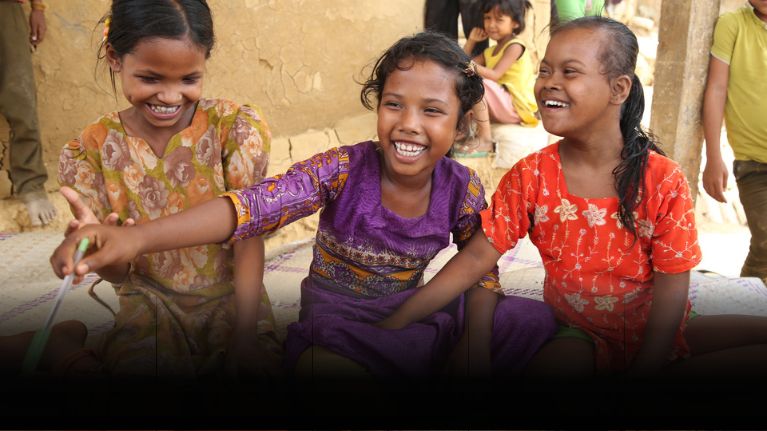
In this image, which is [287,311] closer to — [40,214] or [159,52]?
[159,52]

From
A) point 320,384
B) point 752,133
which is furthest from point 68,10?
point 752,133

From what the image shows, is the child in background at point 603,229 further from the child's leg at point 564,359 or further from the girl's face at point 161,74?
the girl's face at point 161,74

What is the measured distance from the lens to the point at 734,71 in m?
3.53

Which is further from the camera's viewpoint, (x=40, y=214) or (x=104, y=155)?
(x=40, y=214)

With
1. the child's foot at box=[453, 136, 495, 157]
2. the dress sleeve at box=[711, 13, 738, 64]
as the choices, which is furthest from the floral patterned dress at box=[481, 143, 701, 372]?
the child's foot at box=[453, 136, 495, 157]

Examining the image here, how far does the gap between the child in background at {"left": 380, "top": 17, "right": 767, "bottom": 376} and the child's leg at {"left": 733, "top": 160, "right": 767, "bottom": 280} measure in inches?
68.3

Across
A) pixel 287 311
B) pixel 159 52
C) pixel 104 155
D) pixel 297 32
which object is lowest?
pixel 287 311

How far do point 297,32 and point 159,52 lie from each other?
2777 millimetres

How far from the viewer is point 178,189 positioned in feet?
6.47

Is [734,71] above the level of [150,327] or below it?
above

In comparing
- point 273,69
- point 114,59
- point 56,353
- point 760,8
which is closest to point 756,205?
point 760,8

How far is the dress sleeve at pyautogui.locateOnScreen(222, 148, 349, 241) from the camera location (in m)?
1.67

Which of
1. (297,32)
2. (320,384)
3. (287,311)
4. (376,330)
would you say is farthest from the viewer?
(297,32)

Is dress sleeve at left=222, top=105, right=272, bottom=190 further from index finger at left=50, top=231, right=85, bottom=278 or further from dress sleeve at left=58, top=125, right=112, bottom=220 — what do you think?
index finger at left=50, top=231, right=85, bottom=278
